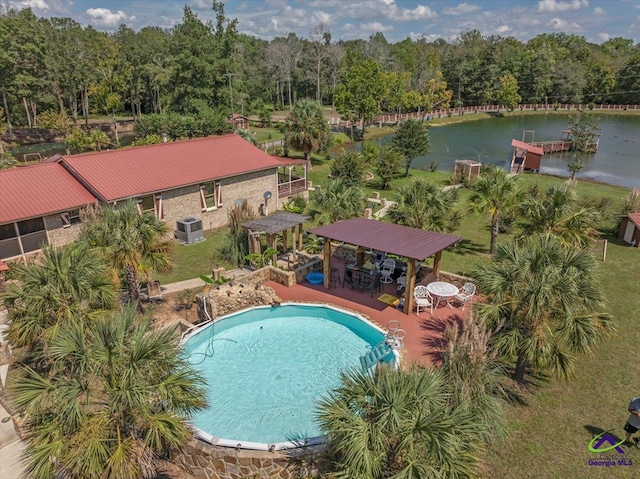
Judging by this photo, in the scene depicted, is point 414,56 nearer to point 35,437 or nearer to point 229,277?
point 229,277

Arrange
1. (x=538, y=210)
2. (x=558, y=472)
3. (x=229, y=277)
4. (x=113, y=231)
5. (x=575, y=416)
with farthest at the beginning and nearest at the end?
(x=229, y=277)
(x=538, y=210)
(x=113, y=231)
(x=575, y=416)
(x=558, y=472)

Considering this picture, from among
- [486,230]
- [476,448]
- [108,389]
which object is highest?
[108,389]

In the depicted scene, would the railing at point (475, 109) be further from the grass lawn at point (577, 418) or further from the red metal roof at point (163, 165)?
the grass lawn at point (577, 418)

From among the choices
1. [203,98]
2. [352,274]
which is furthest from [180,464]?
[203,98]

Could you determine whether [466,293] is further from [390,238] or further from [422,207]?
[422,207]

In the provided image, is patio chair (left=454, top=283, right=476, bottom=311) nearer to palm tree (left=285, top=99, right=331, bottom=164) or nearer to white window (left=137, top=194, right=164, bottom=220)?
white window (left=137, top=194, right=164, bottom=220)

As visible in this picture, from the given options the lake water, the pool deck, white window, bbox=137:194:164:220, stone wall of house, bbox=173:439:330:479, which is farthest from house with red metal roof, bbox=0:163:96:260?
the lake water
